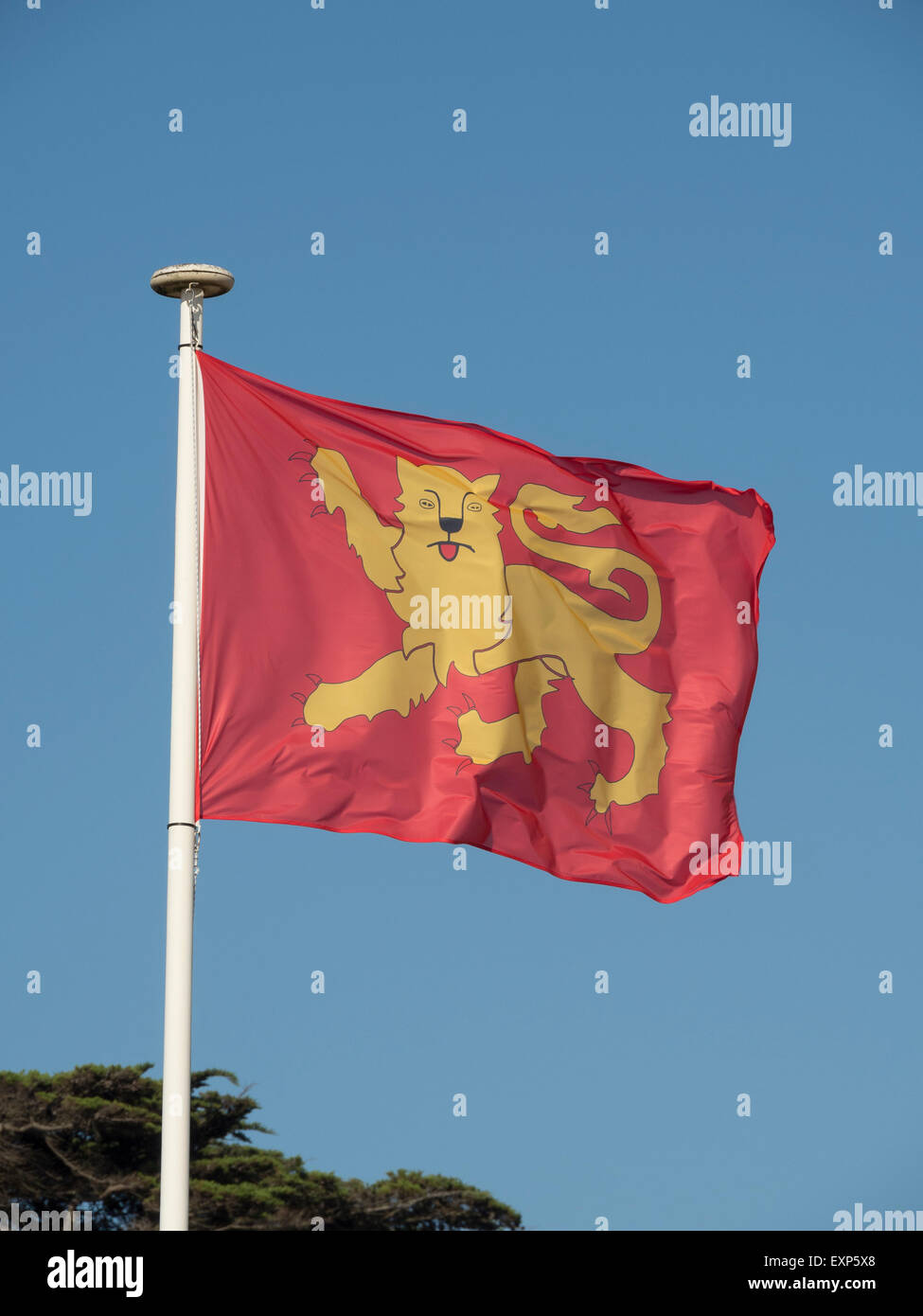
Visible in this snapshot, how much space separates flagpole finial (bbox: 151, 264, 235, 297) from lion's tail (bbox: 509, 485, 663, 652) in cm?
337

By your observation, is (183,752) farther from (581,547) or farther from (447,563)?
(581,547)

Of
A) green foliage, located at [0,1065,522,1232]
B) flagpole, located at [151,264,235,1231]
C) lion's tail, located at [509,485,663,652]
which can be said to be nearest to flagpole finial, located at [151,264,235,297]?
flagpole, located at [151,264,235,1231]

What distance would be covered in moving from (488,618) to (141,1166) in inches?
797

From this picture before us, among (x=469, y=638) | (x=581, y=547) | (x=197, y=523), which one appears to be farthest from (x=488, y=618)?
(x=197, y=523)

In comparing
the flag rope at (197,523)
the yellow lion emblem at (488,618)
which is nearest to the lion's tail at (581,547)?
the yellow lion emblem at (488,618)

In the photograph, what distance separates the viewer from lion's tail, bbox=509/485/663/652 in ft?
59.1

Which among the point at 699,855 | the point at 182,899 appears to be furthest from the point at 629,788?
the point at 182,899

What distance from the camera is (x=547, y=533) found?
18.1 meters

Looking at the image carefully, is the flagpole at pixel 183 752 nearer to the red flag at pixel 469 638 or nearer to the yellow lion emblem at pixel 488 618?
the red flag at pixel 469 638

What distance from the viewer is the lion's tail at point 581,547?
59.1 ft

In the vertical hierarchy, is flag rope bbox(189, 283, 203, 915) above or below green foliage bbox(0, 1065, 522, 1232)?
above

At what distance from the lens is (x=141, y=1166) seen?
34781 mm

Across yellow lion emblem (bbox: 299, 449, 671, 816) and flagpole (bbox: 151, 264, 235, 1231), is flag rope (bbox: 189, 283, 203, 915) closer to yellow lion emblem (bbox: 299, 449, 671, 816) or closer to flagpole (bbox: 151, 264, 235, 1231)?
flagpole (bbox: 151, 264, 235, 1231)
